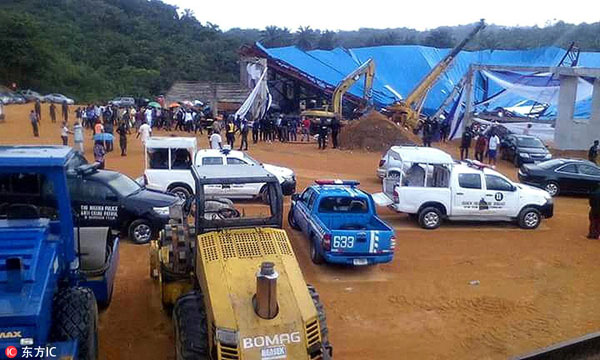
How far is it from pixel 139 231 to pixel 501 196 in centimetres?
891

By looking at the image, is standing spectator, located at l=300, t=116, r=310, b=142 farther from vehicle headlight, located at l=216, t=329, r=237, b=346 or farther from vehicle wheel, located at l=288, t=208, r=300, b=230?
vehicle headlight, located at l=216, t=329, r=237, b=346

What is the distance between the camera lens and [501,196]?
15062 millimetres

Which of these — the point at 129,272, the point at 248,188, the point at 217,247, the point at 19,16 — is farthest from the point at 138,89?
the point at 217,247

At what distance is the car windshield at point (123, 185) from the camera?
12.7 metres

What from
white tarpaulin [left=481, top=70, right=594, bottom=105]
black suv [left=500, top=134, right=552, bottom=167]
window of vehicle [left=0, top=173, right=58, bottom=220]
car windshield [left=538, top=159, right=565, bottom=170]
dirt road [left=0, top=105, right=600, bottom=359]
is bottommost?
dirt road [left=0, top=105, right=600, bottom=359]

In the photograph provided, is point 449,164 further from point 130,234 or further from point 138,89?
point 138,89

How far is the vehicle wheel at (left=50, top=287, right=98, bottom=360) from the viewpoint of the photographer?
5668 millimetres

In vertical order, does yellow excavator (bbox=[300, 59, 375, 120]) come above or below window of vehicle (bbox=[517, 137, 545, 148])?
above

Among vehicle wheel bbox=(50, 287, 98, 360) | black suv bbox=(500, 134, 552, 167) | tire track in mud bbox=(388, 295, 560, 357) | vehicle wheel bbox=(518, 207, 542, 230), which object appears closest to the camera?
vehicle wheel bbox=(50, 287, 98, 360)

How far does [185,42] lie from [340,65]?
1305 inches

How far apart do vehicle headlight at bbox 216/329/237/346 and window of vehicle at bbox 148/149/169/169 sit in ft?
37.2

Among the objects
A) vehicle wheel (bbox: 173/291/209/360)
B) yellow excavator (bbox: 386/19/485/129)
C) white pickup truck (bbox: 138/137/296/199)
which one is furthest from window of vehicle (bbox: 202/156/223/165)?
yellow excavator (bbox: 386/19/485/129)

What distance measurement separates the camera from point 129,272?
436 inches

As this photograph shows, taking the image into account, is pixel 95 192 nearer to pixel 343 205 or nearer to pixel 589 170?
pixel 343 205
